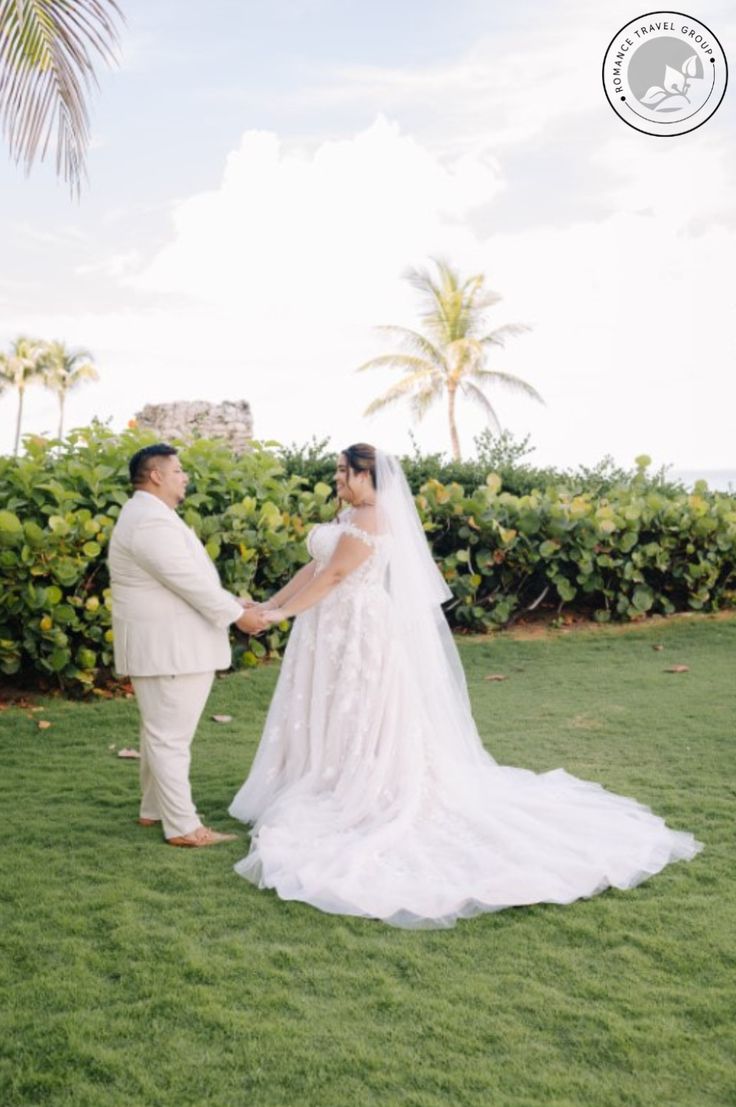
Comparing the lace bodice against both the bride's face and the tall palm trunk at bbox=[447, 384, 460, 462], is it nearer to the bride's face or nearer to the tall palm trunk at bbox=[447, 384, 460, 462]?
the bride's face

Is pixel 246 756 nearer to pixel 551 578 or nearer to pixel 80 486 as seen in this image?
pixel 80 486

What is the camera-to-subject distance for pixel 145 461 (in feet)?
16.4

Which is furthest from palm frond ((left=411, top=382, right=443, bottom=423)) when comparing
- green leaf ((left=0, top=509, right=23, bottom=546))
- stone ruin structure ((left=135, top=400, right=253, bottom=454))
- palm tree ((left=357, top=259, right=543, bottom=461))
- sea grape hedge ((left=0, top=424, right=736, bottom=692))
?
green leaf ((left=0, top=509, right=23, bottom=546))

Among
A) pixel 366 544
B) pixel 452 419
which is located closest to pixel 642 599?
pixel 366 544

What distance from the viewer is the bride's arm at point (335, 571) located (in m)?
5.42

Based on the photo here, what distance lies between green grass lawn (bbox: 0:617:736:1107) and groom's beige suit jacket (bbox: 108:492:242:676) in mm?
923

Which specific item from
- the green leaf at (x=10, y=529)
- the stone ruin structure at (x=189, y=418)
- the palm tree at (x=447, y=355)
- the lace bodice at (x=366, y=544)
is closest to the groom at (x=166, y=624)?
the lace bodice at (x=366, y=544)

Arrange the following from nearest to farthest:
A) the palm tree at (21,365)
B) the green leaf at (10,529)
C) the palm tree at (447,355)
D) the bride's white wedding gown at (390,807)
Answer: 1. the bride's white wedding gown at (390,807)
2. the green leaf at (10,529)
3. the palm tree at (447,355)
4. the palm tree at (21,365)

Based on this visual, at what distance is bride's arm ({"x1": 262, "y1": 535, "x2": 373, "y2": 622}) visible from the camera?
5.42m

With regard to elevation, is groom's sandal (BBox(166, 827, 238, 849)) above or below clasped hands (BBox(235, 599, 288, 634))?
below

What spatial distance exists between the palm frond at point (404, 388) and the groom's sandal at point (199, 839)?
35.1 m

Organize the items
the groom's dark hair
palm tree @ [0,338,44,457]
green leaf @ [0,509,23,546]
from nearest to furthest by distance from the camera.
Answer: the groom's dark hair
green leaf @ [0,509,23,546]
palm tree @ [0,338,44,457]

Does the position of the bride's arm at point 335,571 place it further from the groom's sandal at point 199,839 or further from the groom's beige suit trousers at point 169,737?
the groom's sandal at point 199,839

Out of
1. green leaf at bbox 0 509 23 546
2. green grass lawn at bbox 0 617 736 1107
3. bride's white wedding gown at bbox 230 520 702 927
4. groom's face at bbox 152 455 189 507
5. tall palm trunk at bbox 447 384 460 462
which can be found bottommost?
green grass lawn at bbox 0 617 736 1107
